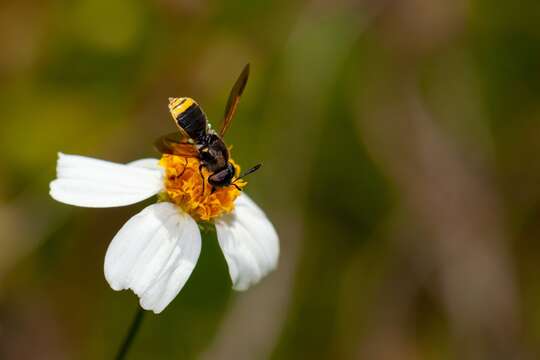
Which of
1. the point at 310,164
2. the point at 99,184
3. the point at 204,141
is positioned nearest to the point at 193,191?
the point at 204,141

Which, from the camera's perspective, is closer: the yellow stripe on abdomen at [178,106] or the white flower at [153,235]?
the white flower at [153,235]

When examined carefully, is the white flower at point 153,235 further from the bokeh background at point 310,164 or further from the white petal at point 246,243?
the bokeh background at point 310,164

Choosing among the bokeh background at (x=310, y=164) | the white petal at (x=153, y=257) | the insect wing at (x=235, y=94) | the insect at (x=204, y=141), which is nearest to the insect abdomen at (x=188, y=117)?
the insect at (x=204, y=141)

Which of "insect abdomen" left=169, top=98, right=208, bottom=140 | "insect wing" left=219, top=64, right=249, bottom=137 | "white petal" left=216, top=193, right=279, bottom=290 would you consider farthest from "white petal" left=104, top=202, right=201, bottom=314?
"insect wing" left=219, top=64, right=249, bottom=137

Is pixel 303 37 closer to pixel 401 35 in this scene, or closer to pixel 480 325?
pixel 401 35

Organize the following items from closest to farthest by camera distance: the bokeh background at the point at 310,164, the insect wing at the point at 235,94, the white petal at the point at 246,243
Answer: the white petal at the point at 246,243
the insect wing at the point at 235,94
the bokeh background at the point at 310,164

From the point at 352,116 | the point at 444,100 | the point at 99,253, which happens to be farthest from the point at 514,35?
the point at 99,253

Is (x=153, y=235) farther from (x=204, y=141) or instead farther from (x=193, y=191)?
(x=204, y=141)

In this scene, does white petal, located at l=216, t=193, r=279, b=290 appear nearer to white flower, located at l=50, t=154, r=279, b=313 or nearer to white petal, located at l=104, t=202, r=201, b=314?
white flower, located at l=50, t=154, r=279, b=313
